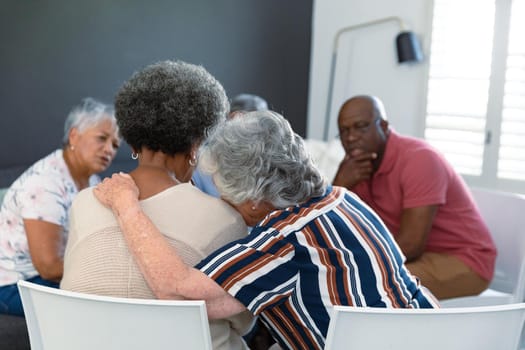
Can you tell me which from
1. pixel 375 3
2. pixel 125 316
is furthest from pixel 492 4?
pixel 125 316

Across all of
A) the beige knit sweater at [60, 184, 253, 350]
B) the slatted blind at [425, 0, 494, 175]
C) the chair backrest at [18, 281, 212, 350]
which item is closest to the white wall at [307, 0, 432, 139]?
the slatted blind at [425, 0, 494, 175]

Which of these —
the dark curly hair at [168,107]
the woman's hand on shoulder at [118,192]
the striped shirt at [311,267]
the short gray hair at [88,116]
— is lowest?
the striped shirt at [311,267]

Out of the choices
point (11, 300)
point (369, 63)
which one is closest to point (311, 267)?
point (11, 300)

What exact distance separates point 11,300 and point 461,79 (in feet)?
9.82

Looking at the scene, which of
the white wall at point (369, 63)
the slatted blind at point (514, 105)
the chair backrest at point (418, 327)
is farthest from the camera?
the white wall at point (369, 63)

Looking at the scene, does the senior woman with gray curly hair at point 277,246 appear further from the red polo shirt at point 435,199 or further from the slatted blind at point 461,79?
the slatted blind at point 461,79

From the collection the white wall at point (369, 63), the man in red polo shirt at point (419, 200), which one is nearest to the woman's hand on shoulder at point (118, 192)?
the man in red polo shirt at point (419, 200)

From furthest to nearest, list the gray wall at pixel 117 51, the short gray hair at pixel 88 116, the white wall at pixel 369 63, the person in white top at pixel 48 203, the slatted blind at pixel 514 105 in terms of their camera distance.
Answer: the white wall at pixel 369 63 < the slatted blind at pixel 514 105 < the gray wall at pixel 117 51 < the short gray hair at pixel 88 116 < the person in white top at pixel 48 203

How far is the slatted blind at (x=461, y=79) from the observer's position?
13.8 feet

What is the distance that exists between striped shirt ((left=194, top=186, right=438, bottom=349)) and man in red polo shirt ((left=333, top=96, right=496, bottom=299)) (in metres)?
0.90

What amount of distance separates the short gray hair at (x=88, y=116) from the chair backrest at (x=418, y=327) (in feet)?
4.64

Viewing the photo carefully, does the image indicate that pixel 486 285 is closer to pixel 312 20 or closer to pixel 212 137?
pixel 212 137

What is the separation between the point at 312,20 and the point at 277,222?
12.0ft

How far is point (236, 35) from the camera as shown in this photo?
453 centimetres
